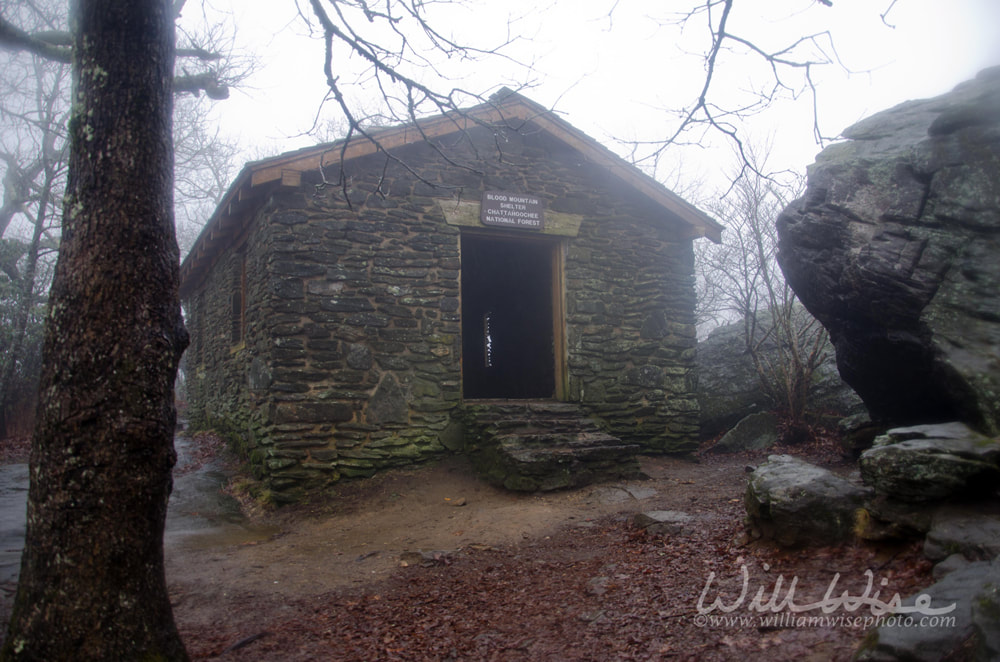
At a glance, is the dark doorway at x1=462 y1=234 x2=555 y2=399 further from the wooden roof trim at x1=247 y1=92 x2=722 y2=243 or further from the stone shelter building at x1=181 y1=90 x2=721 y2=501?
the wooden roof trim at x1=247 y1=92 x2=722 y2=243

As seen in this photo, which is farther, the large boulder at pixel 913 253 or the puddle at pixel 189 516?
the puddle at pixel 189 516

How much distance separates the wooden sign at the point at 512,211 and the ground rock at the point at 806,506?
4773 millimetres

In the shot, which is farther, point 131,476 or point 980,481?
point 980,481

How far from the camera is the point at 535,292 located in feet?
33.9

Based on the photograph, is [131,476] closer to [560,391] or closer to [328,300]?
[328,300]

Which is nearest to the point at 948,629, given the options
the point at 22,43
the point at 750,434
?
the point at 22,43

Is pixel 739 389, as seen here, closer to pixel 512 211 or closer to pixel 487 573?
pixel 512 211

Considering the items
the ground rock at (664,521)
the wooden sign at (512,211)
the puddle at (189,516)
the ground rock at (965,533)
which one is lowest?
the puddle at (189,516)

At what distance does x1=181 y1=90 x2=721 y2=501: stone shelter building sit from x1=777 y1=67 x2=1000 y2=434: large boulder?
2.75 m

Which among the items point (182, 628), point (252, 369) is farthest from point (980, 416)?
point (252, 369)

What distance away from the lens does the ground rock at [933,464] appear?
10.0 feet

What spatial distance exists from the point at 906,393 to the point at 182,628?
16.6ft

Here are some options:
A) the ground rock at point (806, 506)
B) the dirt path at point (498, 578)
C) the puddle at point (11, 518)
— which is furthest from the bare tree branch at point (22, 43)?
the ground rock at point (806, 506)

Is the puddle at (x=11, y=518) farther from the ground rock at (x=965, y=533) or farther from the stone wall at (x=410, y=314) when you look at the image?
the ground rock at (x=965, y=533)
